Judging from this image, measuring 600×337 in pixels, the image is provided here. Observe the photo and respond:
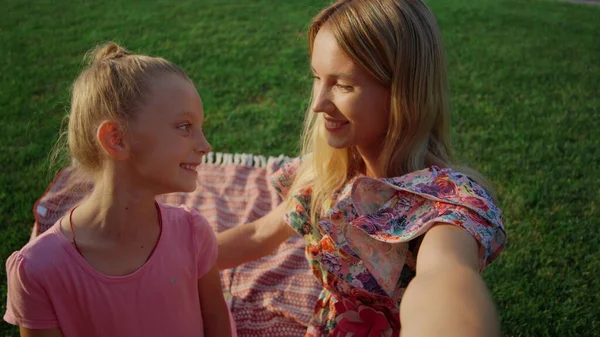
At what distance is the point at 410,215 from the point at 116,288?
3.17 feet

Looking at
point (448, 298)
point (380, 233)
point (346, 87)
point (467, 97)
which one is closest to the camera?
point (448, 298)

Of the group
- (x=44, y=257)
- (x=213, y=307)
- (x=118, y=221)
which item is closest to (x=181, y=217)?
(x=118, y=221)

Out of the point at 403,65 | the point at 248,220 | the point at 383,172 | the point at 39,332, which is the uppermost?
the point at 403,65

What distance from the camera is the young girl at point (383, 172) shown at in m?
1.93

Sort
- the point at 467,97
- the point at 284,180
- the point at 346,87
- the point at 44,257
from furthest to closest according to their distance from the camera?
1. the point at 467,97
2. the point at 284,180
3. the point at 346,87
4. the point at 44,257

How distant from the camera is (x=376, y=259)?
6.85ft

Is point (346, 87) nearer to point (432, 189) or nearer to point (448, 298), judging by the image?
point (432, 189)

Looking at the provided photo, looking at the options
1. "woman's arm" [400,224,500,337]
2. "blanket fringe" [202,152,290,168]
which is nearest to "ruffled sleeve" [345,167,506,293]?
"woman's arm" [400,224,500,337]

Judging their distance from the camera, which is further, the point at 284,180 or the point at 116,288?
the point at 284,180

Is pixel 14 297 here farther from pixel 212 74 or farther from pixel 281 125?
pixel 212 74

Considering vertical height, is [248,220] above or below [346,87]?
below

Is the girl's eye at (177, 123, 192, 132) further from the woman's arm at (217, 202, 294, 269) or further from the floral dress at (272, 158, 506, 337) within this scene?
the woman's arm at (217, 202, 294, 269)

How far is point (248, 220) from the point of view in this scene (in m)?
3.73

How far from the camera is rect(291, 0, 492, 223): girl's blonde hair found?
2061 millimetres
